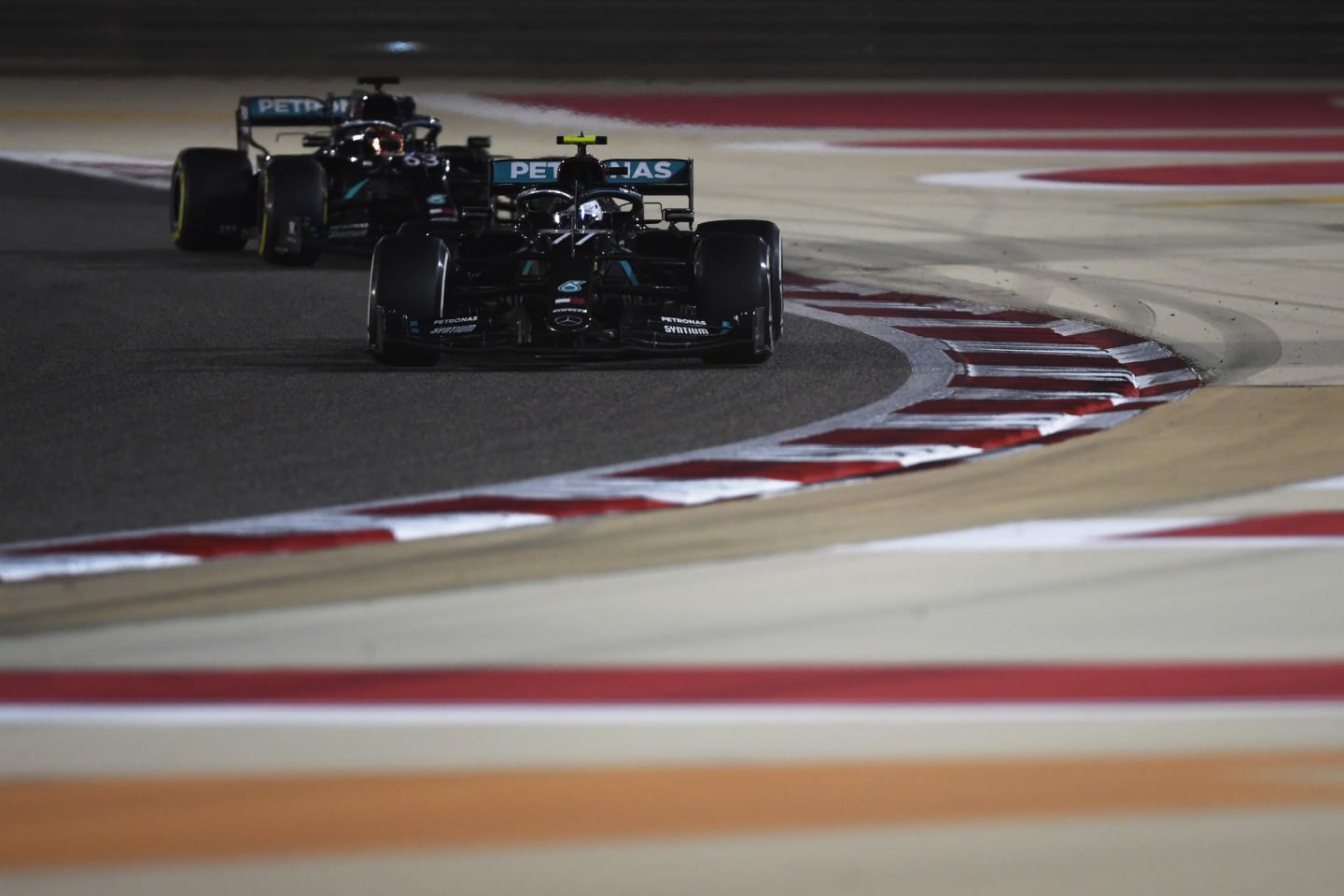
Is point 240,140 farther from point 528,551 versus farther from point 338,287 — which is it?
point 528,551

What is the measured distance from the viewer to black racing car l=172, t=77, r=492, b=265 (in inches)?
533

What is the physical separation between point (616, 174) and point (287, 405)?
2623 mm

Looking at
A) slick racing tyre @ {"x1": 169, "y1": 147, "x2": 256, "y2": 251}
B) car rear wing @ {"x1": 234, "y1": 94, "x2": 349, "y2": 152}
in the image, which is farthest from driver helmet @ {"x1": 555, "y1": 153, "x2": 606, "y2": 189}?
car rear wing @ {"x1": 234, "y1": 94, "x2": 349, "y2": 152}

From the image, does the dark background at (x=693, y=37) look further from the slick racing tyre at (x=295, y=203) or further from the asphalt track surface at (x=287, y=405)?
the asphalt track surface at (x=287, y=405)

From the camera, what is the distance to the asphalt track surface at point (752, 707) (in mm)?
4047

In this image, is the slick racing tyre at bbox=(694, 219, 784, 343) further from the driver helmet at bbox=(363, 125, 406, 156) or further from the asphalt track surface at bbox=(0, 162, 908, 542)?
the driver helmet at bbox=(363, 125, 406, 156)

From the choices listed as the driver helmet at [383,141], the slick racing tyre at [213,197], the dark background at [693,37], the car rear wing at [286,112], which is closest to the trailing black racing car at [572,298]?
the driver helmet at [383,141]

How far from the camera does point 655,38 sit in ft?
99.7

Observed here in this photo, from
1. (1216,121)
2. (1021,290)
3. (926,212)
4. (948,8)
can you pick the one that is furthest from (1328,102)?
(1021,290)

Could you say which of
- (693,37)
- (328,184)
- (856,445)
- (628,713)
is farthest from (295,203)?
(693,37)

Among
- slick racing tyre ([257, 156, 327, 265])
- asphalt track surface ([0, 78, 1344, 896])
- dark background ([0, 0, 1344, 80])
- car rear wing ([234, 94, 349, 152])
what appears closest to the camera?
asphalt track surface ([0, 78, 1344, 896])

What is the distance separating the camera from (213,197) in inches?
568

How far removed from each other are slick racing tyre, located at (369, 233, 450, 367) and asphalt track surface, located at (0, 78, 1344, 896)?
9.66 feet

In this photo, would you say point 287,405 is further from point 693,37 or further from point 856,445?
point 693,37
